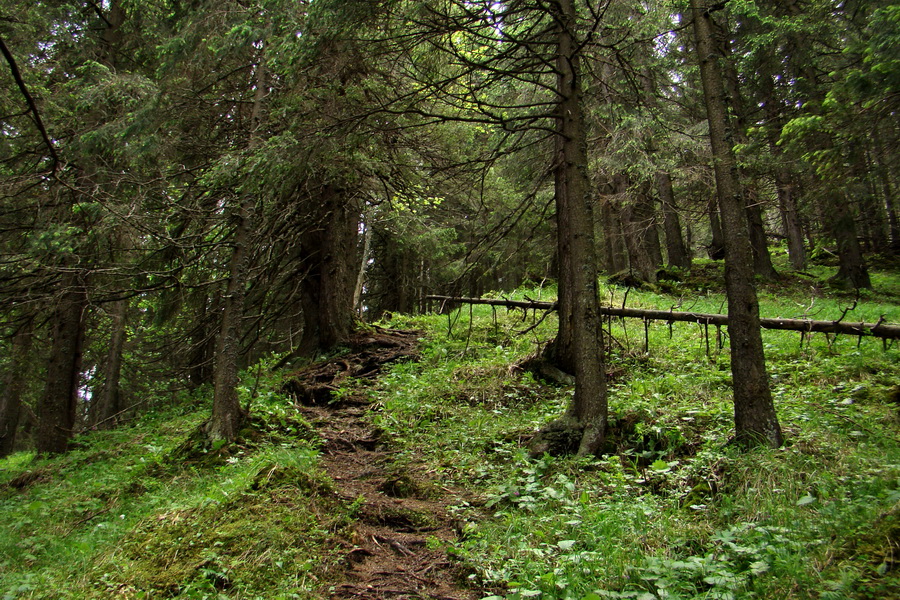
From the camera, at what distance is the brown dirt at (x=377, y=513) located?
350cm

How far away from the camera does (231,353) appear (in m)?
6.28

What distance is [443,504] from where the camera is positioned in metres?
4.90

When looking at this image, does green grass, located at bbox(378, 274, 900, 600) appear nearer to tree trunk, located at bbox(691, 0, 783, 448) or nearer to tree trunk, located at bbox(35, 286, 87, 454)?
tree trunk, located at bbox(691, 0, 783, 448)

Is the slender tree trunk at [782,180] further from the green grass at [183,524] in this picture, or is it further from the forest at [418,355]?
the green grass at [183,524]

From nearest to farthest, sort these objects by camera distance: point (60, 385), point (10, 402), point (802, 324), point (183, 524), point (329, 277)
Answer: point (183, 524) → point (802, 324) → point (60, 385) → point (329, 277) → point (10, 402)

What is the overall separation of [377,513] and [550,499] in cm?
164

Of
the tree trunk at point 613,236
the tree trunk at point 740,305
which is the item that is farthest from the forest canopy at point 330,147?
the tree trunk at point 613,236

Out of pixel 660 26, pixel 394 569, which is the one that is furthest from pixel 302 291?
pixel 660 26

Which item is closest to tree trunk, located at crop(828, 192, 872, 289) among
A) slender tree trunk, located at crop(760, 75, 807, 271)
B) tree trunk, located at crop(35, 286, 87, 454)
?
A: slender tree trunk, located at crop(760, 75, 807, 271)

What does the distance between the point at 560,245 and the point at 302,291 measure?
19.8ft

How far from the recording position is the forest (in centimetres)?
335

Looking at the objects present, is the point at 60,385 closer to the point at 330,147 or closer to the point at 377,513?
→ the point at 330,147

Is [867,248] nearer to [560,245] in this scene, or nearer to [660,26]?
[660,26]

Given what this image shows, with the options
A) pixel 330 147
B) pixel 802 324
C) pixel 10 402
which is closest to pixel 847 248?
pixel 802 324
